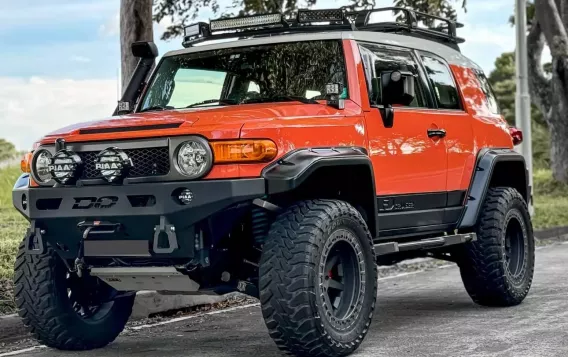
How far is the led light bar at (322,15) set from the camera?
24.7ft

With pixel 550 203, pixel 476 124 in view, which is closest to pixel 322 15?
pixel 476 124

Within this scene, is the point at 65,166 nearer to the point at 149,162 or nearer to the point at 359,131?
the point at 149,162

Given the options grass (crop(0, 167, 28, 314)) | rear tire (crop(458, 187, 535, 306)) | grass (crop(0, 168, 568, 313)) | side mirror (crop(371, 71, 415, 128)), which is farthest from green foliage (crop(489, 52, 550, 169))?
side mirror (crop(371, 71, 415, 128))

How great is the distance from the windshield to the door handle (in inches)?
37.0

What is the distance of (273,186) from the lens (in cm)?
587

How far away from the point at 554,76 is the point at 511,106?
85.3 ft

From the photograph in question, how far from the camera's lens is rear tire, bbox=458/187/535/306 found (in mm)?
8250

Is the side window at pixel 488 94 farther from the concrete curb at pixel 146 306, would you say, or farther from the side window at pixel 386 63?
the concrete curb at pixel 146 306

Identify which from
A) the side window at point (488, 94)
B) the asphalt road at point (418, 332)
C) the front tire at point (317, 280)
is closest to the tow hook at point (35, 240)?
the asphalt road at point (418, 332)

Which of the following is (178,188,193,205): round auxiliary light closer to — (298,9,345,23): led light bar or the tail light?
(298,9,345,23): led light bar

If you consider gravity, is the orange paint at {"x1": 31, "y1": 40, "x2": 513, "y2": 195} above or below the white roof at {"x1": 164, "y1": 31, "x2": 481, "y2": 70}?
below

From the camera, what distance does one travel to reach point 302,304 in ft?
19.3

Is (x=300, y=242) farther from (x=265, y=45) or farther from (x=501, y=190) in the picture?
(x=501, y=190)

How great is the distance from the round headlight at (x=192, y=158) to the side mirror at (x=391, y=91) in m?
1.56
